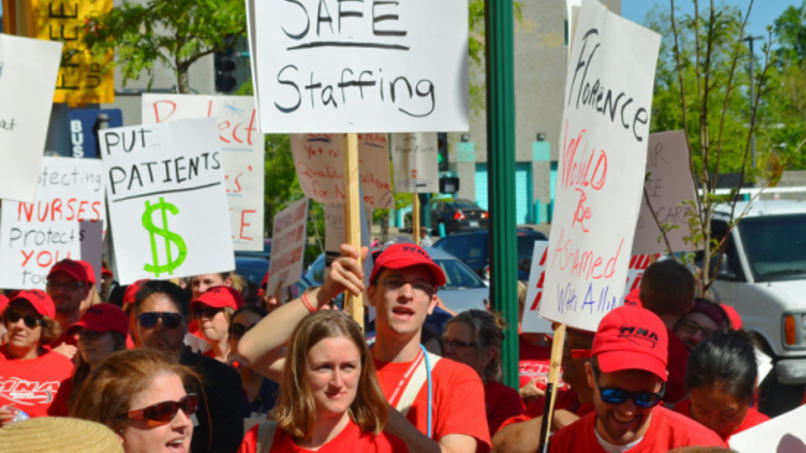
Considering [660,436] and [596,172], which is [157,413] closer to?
[660,436]

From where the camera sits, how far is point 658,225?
277 inches

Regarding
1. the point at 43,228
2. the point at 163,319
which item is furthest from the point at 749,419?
the point at 43,228

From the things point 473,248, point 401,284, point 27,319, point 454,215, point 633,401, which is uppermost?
point 401,284

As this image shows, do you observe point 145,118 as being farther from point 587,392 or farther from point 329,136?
point 587,392

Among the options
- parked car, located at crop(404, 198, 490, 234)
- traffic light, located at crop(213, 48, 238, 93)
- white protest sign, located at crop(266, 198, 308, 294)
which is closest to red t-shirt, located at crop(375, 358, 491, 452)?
white protest sign, located at crop(266, 198, 308, 294)

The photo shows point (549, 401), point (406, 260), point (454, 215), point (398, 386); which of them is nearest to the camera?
point (549, 401)

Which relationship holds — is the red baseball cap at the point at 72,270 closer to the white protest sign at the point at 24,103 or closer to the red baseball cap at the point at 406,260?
the white protest sign at the point at 24,103

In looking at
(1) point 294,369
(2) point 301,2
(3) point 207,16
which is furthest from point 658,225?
(3) point 207,16

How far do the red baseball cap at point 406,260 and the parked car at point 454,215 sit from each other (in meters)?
30.0

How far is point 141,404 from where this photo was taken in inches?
125

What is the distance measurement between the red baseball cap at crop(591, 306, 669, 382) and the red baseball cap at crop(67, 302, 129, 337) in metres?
2.62

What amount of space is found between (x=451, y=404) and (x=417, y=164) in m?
9.63

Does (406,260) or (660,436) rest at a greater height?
(406,260)

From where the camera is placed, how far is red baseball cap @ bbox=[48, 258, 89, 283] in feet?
22.1
